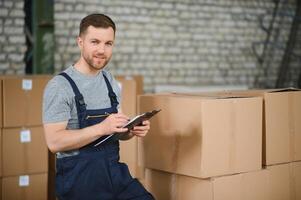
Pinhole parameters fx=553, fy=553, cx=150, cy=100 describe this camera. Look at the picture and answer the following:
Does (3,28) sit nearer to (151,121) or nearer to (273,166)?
(151,121)

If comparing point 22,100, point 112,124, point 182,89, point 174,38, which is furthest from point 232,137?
point 174,38

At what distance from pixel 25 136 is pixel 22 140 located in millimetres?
38

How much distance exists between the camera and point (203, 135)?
2.72 metres

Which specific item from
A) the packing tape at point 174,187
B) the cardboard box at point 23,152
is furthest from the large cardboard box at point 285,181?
the cardboard box at point 23,152

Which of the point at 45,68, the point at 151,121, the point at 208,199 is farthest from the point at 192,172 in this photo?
the point at 45,68

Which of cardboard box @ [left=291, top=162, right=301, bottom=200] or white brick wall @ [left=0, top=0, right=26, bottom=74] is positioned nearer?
cardboard box @ [left=291, top=162, right=301, bottom=200]

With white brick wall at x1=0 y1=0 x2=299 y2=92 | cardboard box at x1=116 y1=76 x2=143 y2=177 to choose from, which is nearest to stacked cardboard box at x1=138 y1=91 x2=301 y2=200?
cardboard box at x1=116 y1=76 x2=143 y2=177

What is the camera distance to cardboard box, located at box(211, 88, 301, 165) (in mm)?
3059

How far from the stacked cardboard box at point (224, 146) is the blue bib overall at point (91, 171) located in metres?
0.40

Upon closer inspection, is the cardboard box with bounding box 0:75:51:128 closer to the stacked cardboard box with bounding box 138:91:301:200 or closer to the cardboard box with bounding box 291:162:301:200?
the stacked cardboard box with bounding box 138:91:301:200

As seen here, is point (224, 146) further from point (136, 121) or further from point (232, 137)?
point (136, 121)

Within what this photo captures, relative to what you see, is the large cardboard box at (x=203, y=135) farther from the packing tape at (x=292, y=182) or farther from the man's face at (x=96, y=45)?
the man's face at (x=96, y=45)

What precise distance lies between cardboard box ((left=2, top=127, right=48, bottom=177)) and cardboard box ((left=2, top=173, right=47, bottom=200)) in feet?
0.15

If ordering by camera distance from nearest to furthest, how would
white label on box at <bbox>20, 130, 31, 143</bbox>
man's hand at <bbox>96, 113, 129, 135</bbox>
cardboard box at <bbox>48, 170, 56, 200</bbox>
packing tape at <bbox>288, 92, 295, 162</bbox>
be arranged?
man's hand at <bbox>96, 113, 129, 135</bbox> → packing tape at <bbox>288, 92, 295, 162</bbox> → white label on box at <bbox>20, 130, 31, 143</bbox> → cardboard box at <bbox>48, 170, 56, 200</bbox>
